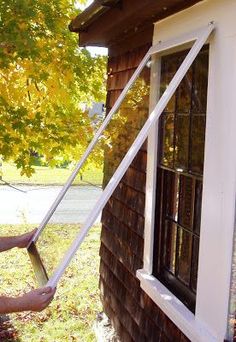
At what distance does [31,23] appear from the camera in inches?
209

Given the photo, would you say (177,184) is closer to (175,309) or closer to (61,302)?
(175,309)

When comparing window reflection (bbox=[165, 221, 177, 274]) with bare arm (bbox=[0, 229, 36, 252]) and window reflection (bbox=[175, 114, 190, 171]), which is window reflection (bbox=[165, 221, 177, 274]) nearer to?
window reflection (bbox=[175, 114, 190, 171])

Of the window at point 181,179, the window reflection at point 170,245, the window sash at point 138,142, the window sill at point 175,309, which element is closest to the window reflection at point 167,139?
the window at point 181,179

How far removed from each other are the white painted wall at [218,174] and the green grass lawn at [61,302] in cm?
112

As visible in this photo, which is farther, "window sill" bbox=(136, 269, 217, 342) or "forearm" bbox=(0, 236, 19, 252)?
"forearm" bbox=(0, 236, 19, 252)

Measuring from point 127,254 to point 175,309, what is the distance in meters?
1.34

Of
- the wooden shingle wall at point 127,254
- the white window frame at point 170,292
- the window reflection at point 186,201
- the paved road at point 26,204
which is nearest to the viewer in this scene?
the white window frame at point 170,292

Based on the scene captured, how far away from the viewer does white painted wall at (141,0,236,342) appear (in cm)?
228

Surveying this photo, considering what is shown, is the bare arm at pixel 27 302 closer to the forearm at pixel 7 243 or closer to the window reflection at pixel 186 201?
the forearm at pixel 7 243

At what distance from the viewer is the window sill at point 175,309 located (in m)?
2.50

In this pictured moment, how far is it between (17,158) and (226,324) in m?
3.76

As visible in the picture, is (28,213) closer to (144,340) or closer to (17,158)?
(17,158)

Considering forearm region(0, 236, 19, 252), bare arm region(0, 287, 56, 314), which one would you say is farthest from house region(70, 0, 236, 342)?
forearm region(0, 236, 19, 252)

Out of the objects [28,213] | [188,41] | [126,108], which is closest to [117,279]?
[126,108]
